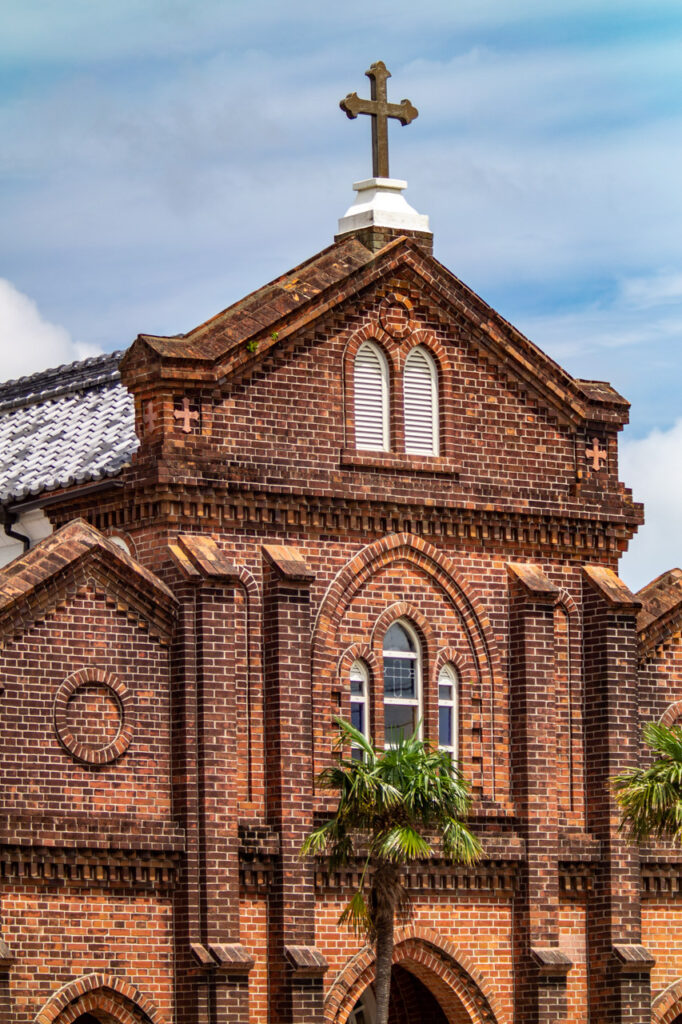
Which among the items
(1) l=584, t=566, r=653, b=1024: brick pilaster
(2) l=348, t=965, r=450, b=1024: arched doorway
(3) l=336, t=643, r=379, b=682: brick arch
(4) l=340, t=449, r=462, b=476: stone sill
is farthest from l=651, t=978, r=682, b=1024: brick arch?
(4) l=340, t=449, r=462, b=476: stone sill

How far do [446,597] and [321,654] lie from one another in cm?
289

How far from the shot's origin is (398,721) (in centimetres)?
4581

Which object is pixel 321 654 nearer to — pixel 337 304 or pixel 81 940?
pixel 337 304

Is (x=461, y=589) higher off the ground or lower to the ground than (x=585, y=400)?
lower

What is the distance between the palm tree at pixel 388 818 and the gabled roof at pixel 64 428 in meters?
7.00

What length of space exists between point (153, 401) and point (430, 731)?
7212 millimetres

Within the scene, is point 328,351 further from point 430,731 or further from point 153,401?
point 430,731

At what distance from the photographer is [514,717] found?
46.8 meters

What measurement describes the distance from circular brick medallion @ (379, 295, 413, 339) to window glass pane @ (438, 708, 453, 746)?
21.0 ft

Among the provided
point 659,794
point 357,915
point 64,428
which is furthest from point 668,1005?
point 64,428

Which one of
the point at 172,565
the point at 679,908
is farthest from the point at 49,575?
the point at 679,908

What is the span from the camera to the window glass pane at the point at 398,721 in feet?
150

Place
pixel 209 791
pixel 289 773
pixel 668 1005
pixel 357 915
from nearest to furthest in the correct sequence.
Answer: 1. pixel 357 915
2. pixel 209 791
3. pixel 289 773
4. pixel 668 1005

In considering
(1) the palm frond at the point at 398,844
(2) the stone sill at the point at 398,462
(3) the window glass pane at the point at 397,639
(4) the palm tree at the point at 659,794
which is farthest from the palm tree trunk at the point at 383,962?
(2) the stone sill at the point at 398,462
